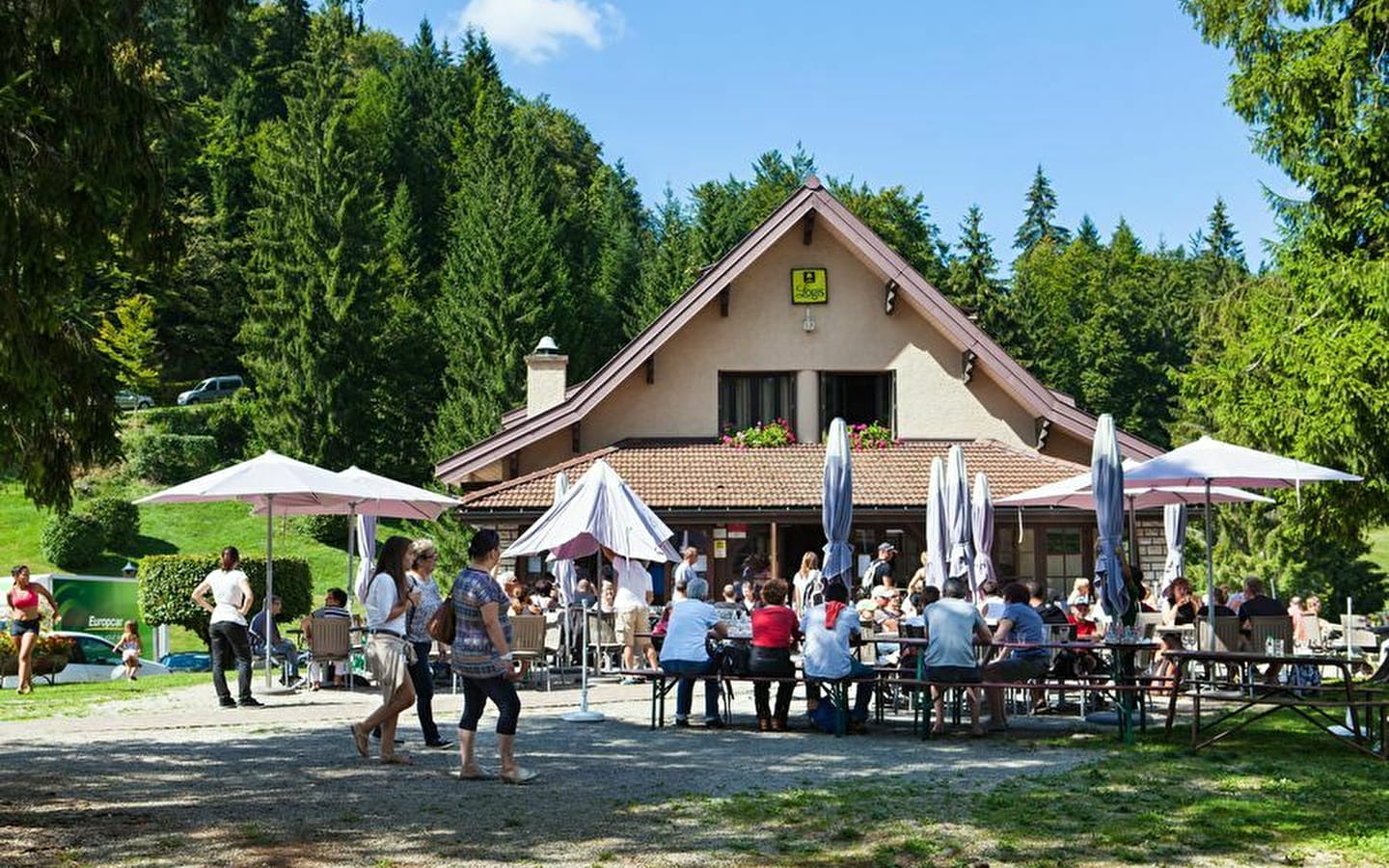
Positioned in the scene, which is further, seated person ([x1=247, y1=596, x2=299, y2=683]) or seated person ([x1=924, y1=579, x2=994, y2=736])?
seated person ([x1=247, y1=596, x2=299, y2=683])

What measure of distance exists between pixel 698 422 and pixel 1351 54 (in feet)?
42.3

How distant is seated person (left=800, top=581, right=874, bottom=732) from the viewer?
13555 mm

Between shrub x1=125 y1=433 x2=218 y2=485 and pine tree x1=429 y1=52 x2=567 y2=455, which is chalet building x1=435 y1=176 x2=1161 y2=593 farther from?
shrub x1=125 y1=433 x2=218 y2=485

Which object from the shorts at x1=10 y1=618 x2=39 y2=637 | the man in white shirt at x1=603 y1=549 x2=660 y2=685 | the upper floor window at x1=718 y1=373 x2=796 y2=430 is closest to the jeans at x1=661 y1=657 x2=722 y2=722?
the man in white shirt at x1=603 y1=549 x2=660 y2=685

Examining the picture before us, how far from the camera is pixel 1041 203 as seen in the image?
4970 inches

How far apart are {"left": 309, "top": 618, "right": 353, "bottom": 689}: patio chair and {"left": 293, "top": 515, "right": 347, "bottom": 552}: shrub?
33199mm

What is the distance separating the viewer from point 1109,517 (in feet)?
47.2

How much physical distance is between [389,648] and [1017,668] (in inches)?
213

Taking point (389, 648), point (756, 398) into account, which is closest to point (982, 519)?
point (756, 398)

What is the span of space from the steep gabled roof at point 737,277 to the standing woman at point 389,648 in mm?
16442

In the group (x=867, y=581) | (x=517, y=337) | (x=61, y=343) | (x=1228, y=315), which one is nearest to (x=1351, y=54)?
(x=1228, y=315)

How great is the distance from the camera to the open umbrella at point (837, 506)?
57.0 ft

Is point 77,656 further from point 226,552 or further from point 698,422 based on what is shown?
point 226,552

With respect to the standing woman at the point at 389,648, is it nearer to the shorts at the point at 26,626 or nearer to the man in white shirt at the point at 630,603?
the man in white shirt at the point at 630,603
